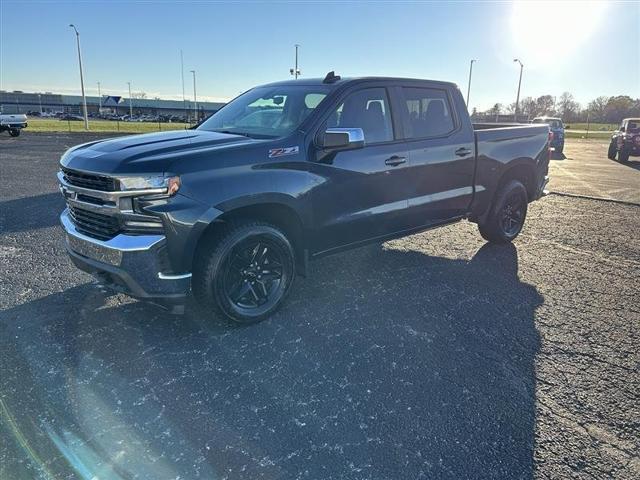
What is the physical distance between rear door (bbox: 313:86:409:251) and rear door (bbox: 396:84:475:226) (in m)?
0.19

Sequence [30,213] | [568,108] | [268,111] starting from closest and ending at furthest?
[268,111], [30,213], [568,108]

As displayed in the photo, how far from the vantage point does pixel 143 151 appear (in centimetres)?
340

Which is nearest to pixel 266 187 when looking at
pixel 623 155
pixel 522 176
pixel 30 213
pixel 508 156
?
pixel 508 156

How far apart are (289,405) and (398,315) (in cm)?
160

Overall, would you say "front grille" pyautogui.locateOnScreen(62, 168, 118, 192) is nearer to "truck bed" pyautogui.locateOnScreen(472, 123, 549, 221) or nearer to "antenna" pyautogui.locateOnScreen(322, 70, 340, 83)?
"antenna" pyautogui.locateOnScreen(322, 70, 340, 83)

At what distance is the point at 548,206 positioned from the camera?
9484 mm

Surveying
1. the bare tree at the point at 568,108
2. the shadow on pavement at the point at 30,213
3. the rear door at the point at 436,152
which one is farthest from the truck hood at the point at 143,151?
the bare tree at the point at 568,108

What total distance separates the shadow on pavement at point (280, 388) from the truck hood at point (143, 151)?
1.31 metres

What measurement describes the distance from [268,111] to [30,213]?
501 cm

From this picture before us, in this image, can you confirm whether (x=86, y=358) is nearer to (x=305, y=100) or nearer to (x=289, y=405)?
(x=289, y=405)

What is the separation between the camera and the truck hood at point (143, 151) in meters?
3.20

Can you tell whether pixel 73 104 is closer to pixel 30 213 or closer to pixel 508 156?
pixel 30 213

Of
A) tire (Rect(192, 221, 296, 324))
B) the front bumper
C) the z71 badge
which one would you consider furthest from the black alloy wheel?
the z71 badge

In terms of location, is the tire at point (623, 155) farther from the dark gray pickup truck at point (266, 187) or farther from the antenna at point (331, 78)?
the antenna at point (331, 78)
